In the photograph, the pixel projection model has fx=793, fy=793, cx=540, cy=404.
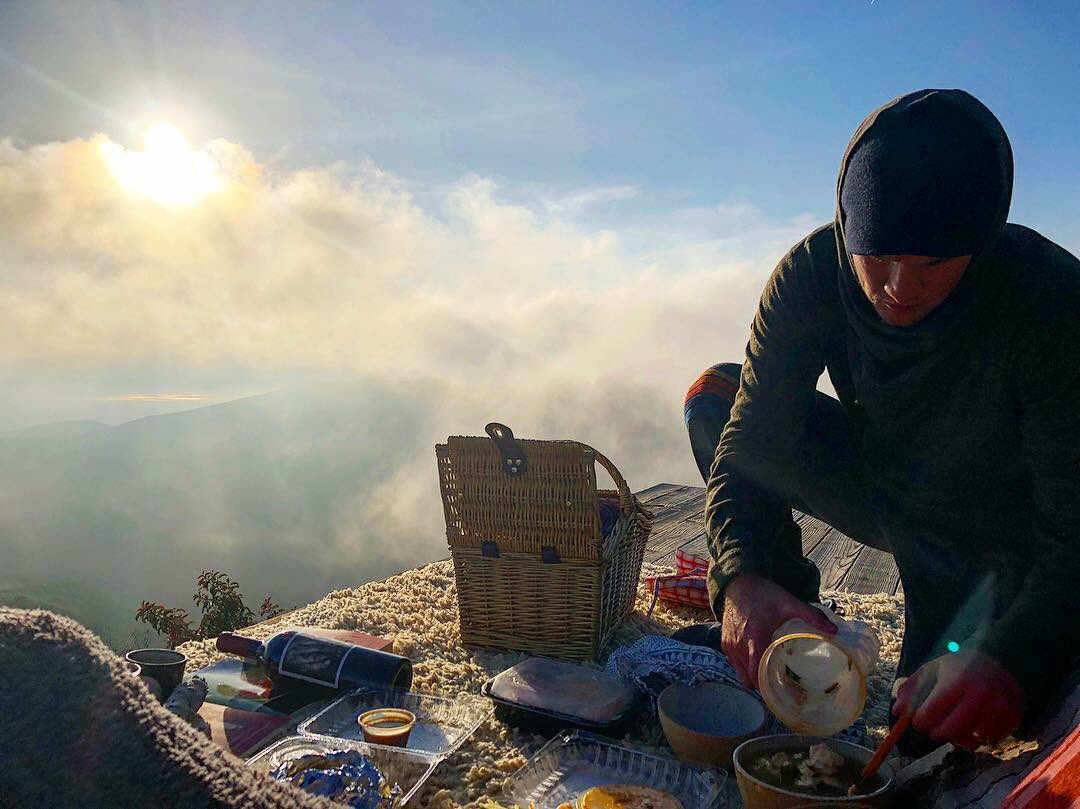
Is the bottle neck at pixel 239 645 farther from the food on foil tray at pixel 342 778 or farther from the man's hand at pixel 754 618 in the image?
the man's hand at pixel 754 618

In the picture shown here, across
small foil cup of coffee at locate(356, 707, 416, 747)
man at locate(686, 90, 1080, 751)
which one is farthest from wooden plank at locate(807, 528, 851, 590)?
small foil cup of coffee at locate(356, 707, 416, 747)

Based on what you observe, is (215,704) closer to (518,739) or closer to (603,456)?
(518,739)

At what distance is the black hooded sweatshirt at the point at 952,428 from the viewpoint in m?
1.42

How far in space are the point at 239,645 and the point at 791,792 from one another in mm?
1589

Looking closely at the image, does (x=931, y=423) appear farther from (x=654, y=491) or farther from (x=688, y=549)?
(x=654, y=491)

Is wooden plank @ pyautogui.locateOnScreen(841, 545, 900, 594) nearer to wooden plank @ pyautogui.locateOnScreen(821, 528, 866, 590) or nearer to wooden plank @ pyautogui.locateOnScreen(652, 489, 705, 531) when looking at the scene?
wooden plank @ pyautogui.locateOnScreen(821, 528, 866, 590)

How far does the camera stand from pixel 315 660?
207 cm

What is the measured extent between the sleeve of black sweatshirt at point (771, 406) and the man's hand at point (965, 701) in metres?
0.51

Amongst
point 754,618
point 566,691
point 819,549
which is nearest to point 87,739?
point 754,618

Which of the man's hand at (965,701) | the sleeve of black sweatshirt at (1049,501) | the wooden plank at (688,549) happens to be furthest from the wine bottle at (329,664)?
the wooden plank at (688,549)

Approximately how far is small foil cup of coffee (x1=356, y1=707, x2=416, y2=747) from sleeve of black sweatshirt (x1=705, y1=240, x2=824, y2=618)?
0.78m

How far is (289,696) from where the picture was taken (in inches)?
81.4

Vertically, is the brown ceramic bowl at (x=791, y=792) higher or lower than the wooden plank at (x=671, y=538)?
lower

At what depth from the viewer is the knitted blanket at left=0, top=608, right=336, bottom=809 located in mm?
902
